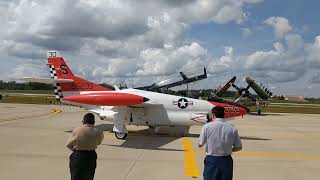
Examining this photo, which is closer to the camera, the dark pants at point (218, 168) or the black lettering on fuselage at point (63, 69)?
the dark pants at point (218, 168)

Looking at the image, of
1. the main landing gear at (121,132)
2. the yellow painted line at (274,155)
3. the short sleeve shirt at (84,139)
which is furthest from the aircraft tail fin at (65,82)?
the short sleeve shirt at (84,139)

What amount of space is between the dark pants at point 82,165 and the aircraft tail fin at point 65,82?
10.9 metres

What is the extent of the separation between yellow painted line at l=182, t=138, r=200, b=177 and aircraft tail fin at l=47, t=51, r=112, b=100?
5.57m

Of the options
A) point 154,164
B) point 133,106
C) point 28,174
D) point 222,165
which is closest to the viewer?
point 222,165

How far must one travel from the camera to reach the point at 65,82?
53.1 feet

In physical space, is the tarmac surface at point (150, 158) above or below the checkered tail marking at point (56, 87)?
below

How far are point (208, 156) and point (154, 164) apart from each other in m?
3.97

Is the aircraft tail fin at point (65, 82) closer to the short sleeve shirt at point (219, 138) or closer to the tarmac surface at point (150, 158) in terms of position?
the tarmac surface at point (150, 158)

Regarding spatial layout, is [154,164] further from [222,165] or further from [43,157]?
[222,165]

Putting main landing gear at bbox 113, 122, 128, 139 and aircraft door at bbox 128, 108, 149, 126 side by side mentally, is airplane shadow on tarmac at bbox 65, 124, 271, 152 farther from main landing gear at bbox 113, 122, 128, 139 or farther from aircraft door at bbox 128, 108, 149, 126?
aircraft door at bbox 128, 108, 149, 126

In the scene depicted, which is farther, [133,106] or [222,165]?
[133,106]

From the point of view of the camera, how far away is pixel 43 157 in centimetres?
973

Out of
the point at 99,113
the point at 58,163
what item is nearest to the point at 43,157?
the point at 58,163

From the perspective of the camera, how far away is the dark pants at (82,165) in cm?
546
